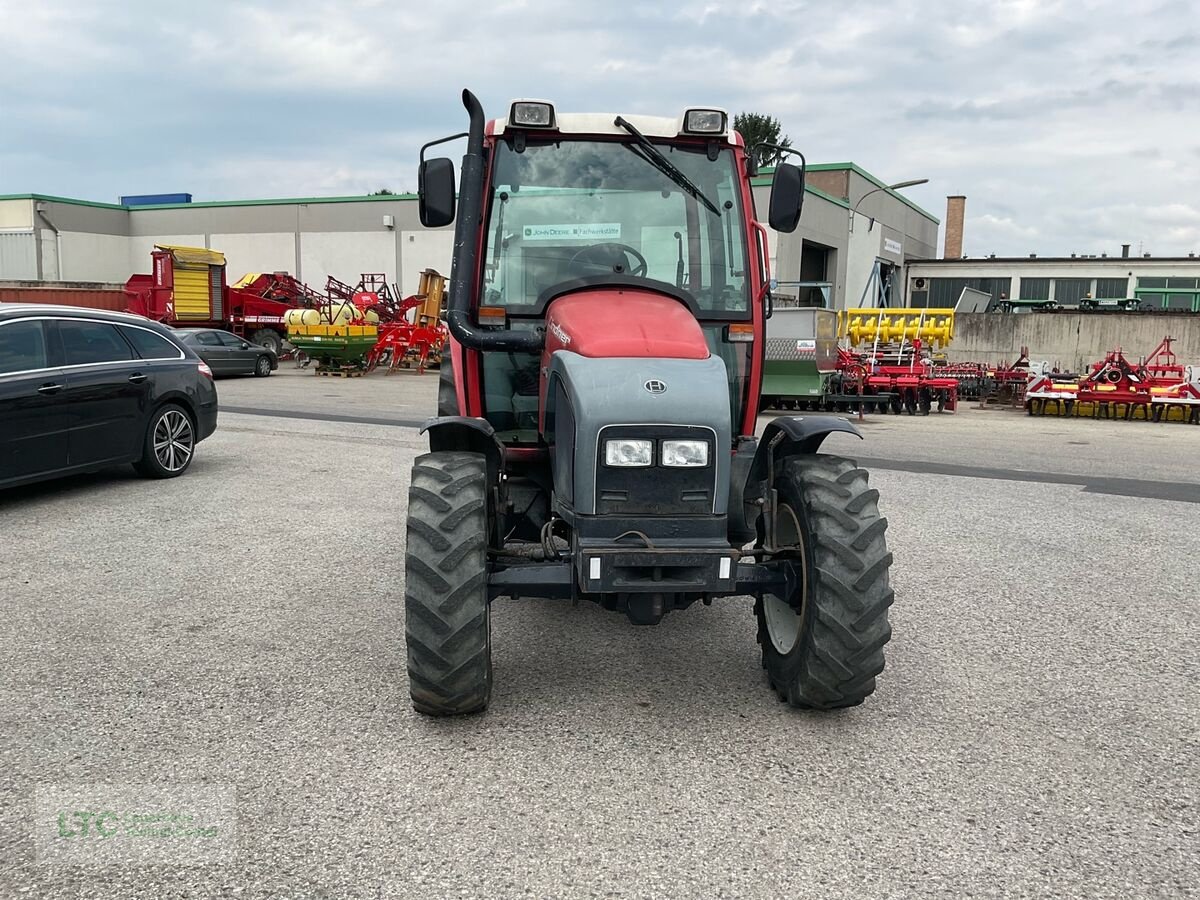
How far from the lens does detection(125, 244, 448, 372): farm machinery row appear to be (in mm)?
25984

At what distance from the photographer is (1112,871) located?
2.81m

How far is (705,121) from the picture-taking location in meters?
4.65

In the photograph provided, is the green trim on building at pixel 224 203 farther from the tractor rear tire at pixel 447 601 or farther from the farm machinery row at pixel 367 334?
the tractor rear tire at pixel 447 601

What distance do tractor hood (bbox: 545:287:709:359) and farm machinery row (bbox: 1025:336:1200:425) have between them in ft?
57.6

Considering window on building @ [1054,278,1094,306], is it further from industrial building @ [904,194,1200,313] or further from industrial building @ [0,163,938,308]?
industrial building @ [0,163,938,308]

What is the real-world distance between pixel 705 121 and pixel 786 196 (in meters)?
0.54

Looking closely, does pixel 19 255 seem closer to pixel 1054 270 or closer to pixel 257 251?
pixel 257 251

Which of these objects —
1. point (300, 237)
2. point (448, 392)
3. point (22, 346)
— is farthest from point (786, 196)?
point (300, 237)

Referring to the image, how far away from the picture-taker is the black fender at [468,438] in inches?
158

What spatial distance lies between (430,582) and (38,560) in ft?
13.1

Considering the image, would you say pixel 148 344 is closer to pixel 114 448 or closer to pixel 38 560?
pixel 114 448

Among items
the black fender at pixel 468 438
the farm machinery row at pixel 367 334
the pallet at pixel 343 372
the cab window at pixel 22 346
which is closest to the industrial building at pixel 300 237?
the farm machinery row at pixel 367 334

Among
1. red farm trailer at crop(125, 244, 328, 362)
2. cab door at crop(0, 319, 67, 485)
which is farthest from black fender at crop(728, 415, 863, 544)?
red farm trailer at crop(125, 244, 328, 362)

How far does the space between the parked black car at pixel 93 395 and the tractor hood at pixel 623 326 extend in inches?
198
